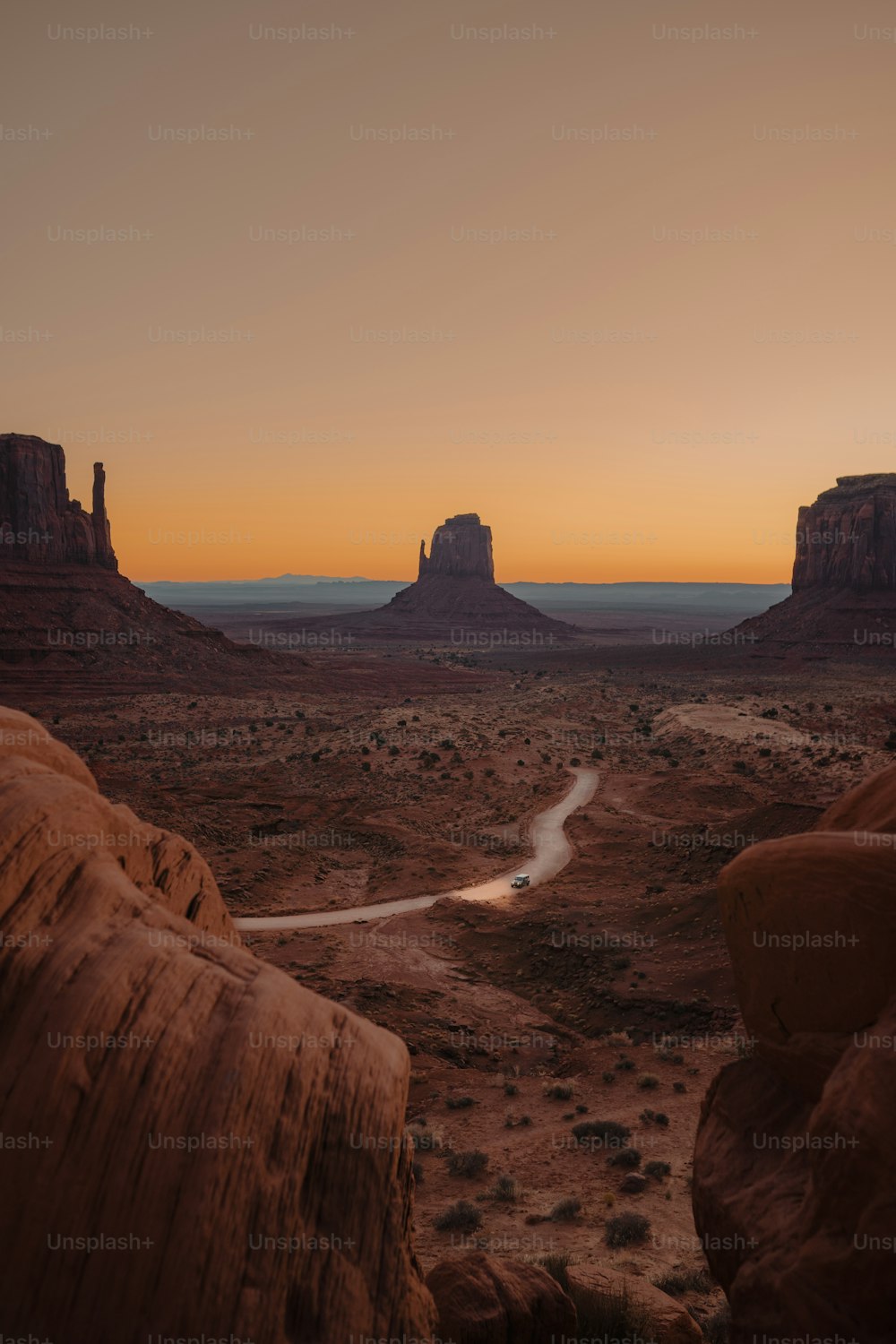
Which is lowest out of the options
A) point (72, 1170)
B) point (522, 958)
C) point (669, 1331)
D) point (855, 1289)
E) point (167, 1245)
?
point (522, 958)

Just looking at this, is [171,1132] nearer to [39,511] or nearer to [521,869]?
[521,869]

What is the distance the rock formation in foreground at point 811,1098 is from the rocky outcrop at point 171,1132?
3.64m

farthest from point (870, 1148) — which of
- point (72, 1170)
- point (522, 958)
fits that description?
point (522, 958)

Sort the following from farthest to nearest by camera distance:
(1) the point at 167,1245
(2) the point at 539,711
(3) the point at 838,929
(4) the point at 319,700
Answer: (4) the point at 319,700
(2) the point at 539,711
(3) the point at 838,929
(1) the point at 167,1245

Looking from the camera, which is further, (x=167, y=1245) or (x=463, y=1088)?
(x=463, y=1088)

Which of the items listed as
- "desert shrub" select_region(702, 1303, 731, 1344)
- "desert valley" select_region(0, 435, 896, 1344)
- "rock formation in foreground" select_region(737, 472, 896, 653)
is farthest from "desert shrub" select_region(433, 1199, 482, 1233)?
"rock formation in foreground" select_region(737, 472, 896, 653)

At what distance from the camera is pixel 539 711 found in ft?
263

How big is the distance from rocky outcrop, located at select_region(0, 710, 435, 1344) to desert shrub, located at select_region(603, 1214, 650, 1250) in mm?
Result: 6256

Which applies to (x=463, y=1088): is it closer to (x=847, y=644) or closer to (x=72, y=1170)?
(x=72, y=1170)

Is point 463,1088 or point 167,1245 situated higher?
point 167,1245

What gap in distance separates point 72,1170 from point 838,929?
7892 millimetres

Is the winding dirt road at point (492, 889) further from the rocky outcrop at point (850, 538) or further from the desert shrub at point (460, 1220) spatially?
the rocky outcrop at point (850, 538)

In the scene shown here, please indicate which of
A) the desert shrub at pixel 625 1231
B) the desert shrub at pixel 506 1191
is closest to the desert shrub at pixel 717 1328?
the desert shrub at pixel 625 1231

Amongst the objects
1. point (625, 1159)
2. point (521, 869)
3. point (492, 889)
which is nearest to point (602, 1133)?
point (625, 1159)
